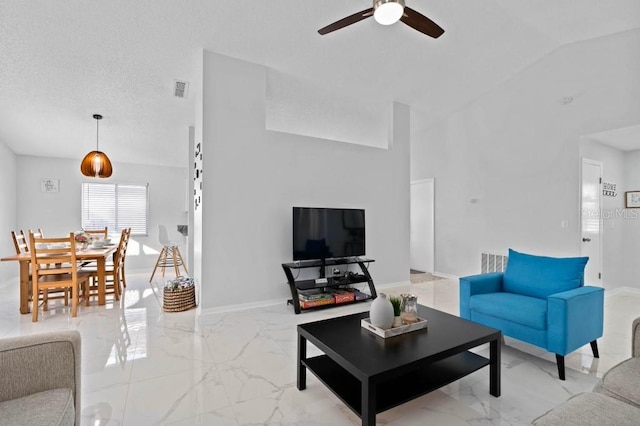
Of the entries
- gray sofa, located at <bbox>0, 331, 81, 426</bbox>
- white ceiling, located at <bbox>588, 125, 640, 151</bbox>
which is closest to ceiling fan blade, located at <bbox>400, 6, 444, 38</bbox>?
gray sofa, located at <bbox>0, 331, 81, 426</bbox>

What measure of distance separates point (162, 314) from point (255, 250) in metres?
1.27

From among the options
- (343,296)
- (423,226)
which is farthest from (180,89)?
(423,226)

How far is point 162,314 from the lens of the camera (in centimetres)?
364

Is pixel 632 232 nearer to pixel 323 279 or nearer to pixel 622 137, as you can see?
pixel 622 137

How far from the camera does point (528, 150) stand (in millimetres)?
4824

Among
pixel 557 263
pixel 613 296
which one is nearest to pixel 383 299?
pixel 557 263

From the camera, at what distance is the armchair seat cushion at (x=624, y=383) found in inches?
50.4

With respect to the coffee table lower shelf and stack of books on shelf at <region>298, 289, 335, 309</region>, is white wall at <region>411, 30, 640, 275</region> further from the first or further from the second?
the coffee table lower shelf

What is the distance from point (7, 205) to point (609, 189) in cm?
958

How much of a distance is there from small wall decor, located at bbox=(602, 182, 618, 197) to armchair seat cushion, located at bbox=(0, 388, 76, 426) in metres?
6.29

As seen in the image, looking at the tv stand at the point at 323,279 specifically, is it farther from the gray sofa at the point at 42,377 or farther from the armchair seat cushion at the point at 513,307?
the gray sofa at the point at 42,377

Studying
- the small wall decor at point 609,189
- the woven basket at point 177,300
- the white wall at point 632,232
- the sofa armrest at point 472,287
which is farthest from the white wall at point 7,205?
the white wall at point 632,232

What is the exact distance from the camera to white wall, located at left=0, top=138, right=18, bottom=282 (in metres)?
5.01

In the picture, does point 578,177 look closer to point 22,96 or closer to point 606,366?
point 606,366
